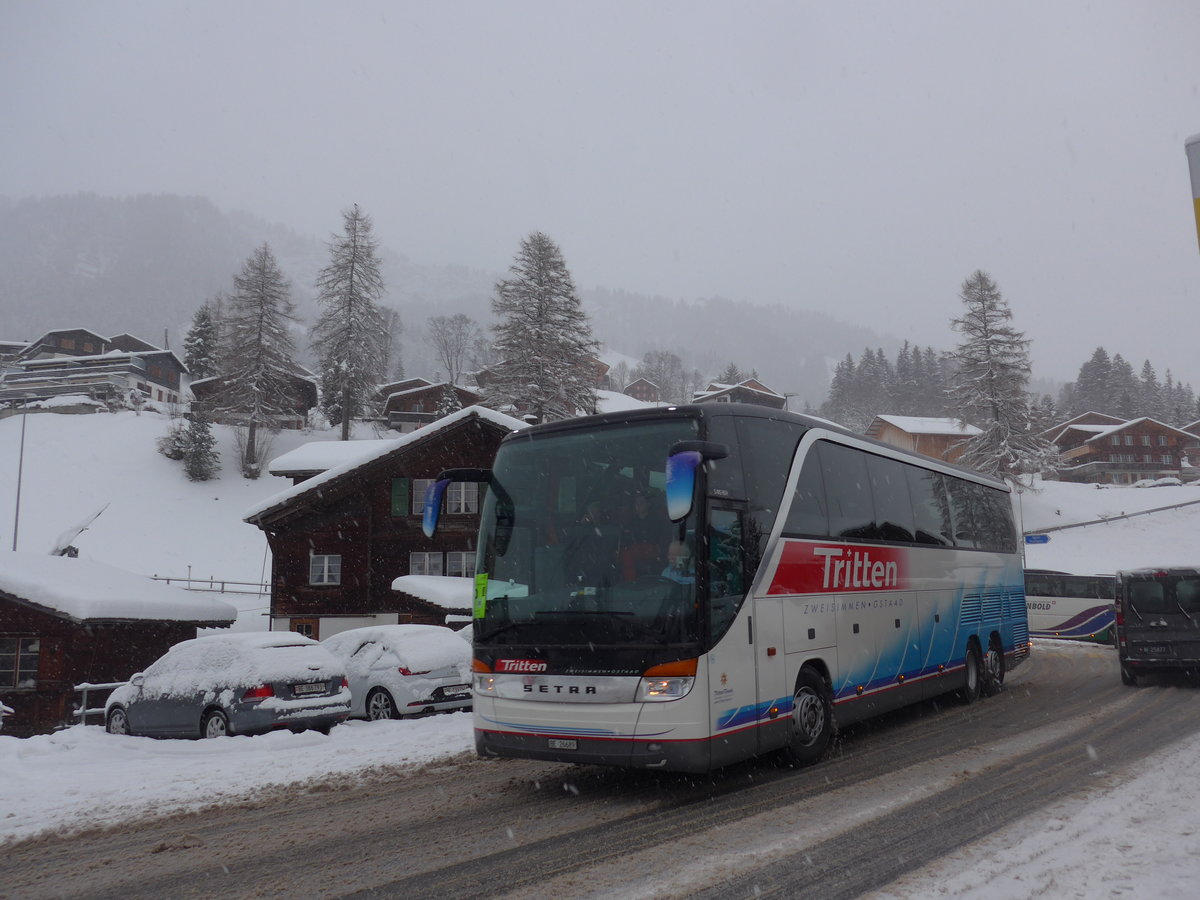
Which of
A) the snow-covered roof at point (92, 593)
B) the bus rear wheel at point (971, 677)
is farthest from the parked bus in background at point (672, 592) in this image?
the snow-covered roof at point (92, 593)

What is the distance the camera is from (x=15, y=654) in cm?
2278

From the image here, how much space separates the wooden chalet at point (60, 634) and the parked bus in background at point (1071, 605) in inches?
1086

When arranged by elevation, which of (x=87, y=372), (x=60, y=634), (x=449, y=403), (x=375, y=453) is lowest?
(x=60, y=634)

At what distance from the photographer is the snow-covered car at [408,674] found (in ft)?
45.7

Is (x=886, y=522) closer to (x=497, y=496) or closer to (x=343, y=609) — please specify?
(x=497, y=496)

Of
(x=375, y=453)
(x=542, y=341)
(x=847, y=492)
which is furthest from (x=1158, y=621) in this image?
(x=542, y=341)

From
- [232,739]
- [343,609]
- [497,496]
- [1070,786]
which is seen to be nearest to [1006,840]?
[1070,786]

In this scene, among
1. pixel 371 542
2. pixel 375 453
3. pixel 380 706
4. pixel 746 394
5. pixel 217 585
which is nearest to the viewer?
pixel 380 706

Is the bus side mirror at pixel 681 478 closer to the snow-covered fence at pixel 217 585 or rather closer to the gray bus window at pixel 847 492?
the gray bus window at pixel 847 492

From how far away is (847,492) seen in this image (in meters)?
10.1

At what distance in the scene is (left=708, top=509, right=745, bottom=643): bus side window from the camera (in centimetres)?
737

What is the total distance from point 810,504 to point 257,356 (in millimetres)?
63556

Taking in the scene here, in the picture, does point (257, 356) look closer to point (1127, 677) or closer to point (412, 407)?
point (412, 407)

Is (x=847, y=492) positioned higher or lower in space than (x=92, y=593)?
higher
